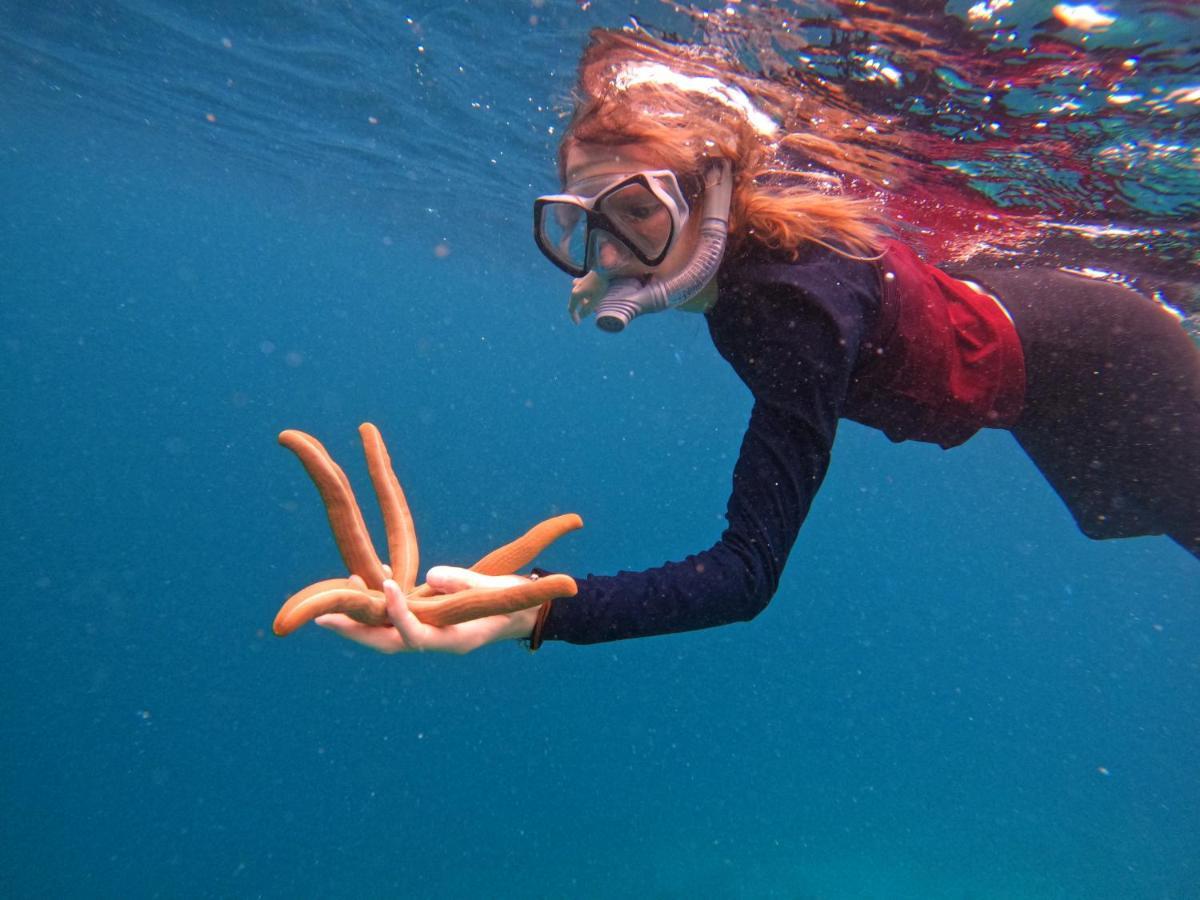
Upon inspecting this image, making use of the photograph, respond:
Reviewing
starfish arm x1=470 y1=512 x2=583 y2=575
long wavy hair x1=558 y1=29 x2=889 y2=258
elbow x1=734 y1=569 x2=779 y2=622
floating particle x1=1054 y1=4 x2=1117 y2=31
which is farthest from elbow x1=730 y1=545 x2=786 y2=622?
floating particle x1=1054 y1=4 x2=1117 y2=31

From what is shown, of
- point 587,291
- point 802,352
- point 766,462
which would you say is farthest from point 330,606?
point 587,291

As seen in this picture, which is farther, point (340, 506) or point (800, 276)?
point (800, 276)

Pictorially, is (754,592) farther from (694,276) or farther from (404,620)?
(694,276)

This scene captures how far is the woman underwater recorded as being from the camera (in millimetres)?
2162

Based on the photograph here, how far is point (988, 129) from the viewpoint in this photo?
23.0ft

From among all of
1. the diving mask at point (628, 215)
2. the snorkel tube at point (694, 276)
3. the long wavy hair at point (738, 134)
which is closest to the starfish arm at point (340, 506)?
the snorkel tube at point (694, 276)

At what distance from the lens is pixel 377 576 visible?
203cm

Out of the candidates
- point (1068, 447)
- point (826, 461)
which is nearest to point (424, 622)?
point (826, 461)

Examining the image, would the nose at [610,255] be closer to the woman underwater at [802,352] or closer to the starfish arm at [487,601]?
the woman underwater at [802,352]

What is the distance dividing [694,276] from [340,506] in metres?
1.55

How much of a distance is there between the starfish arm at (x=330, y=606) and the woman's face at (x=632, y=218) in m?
1.68

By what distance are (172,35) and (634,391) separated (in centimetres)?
9365

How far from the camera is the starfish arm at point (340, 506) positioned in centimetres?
189

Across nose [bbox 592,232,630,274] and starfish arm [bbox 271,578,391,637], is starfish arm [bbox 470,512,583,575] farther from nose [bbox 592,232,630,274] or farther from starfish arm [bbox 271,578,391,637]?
nose [bbox 592,232,630,274]
